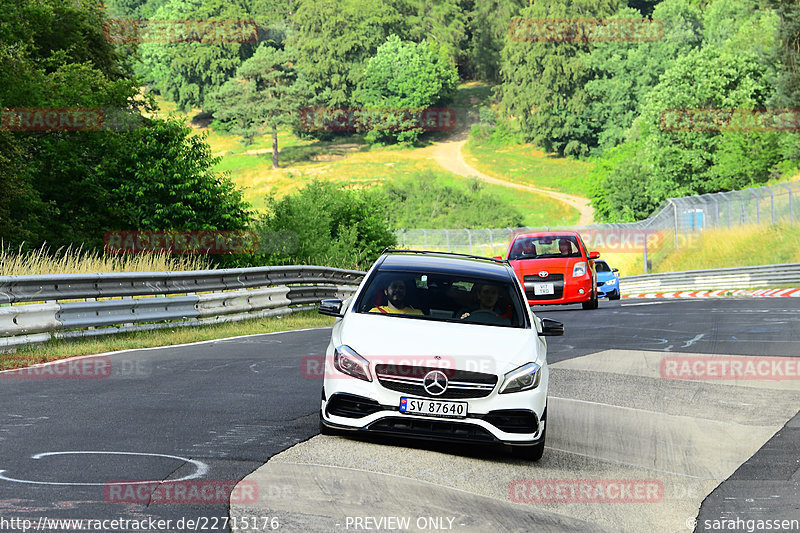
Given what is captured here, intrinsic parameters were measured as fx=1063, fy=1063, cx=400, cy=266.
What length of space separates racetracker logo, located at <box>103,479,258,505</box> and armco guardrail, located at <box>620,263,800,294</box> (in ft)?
114

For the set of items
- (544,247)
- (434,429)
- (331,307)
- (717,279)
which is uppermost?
(331,307)

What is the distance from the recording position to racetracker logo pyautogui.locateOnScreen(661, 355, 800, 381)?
520 inches

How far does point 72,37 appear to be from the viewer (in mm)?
40344

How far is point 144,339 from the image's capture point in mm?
15773

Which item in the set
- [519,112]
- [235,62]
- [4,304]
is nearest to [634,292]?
[4,304]

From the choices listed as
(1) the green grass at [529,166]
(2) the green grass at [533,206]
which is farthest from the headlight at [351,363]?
(1) the green grass at [529,166]

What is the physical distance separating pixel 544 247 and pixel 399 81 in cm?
12094

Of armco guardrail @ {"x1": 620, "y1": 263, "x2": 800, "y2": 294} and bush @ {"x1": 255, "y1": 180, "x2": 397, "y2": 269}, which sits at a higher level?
bush @ {"x1": 255, "y1": 180, "x2": 397, "y2": 269}

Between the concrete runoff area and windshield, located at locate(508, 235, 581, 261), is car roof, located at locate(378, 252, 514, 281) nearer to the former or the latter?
the concrete runoff area

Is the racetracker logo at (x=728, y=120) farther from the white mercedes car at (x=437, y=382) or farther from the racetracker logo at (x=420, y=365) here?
the racetracker logo at (x=420, y=365)

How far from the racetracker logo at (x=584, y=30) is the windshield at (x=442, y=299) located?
11200cm

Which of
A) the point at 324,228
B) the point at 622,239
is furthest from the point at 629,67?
the point at 324,228

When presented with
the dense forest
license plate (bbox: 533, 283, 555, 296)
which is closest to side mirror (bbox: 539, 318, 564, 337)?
license plate (bbox: 533, 283, 555, 296)

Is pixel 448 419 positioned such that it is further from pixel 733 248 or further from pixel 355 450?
pixel 733 248
